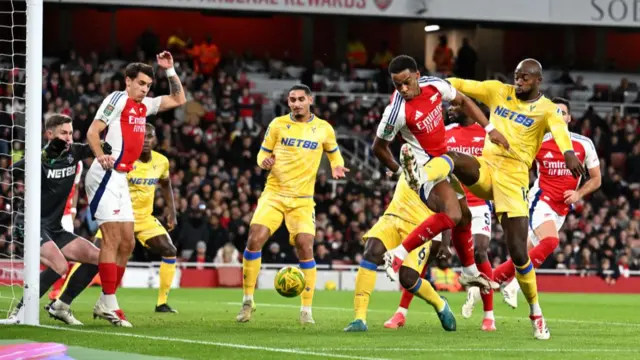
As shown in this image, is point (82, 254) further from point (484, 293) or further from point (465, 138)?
point (465, 138)

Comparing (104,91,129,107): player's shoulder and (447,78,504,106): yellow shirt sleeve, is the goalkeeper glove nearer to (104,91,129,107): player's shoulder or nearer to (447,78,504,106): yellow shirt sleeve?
(104,91,129,107): player's shoulder

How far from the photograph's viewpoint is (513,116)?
11.5 meters

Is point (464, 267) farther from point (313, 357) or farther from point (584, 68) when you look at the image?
point (584, 68)

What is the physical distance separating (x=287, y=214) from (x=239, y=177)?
1394 centimetres

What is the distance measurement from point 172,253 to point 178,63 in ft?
53.6

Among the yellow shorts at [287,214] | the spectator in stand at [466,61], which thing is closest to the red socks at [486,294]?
the yellow shorts at [287,214]

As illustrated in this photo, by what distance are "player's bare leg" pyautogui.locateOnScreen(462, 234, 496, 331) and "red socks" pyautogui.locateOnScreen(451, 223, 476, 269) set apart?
37 cm

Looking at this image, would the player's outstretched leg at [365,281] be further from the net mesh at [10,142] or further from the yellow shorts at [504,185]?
the net mesh at [10,142]

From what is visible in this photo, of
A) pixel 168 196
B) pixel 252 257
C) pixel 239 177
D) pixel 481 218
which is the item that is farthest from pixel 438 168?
pixel 239 177

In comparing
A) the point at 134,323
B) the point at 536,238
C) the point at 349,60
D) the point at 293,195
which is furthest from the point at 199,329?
the point at 349,60

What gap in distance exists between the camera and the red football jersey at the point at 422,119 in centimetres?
1123

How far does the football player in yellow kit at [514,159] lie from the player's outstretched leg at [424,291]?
2.98 ft

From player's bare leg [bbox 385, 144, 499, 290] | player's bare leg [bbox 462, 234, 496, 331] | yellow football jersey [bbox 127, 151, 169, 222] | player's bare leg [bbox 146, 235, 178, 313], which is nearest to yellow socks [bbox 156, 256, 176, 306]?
player's bare leg [bbox 146, 235, 178, 313]

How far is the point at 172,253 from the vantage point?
1549 cm
